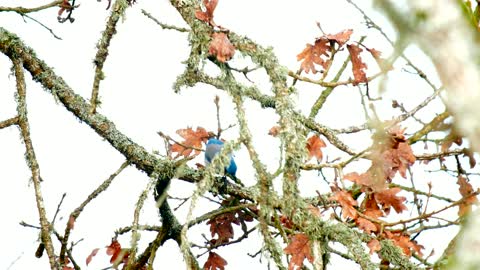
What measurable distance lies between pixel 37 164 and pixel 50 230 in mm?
224

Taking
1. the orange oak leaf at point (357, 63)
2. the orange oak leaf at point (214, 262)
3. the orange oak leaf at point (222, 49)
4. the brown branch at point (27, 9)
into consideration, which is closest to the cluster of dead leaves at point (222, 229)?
the orange oak leaf at point (214, 262)

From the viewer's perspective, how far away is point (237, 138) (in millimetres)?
1825

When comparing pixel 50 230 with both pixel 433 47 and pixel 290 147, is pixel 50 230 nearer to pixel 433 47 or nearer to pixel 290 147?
pixel 290 147

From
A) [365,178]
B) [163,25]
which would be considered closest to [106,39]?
[163,25]

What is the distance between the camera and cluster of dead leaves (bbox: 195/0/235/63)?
6.10 feet

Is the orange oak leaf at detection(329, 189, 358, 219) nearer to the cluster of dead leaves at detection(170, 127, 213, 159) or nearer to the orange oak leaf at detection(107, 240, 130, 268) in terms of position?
the cluster of dead leaves at detection(170, 127, 213, 159)

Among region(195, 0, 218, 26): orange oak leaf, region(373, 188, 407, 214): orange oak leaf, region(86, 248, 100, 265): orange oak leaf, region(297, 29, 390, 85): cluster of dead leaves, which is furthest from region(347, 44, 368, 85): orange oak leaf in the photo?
region(86, 248, 100, 265): orange oak leaf

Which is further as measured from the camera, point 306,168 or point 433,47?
point 306,168

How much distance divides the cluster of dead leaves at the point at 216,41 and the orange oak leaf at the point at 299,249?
0.63 m

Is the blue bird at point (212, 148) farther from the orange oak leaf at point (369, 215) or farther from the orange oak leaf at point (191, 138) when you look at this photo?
the orange oak leaf at point (369, 215)

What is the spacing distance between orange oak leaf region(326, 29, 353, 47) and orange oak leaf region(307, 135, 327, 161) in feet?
1.17

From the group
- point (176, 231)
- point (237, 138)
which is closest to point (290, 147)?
point (237, 138)

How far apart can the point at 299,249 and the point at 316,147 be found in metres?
Answer: 0.54

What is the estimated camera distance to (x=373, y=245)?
94.1 inches
